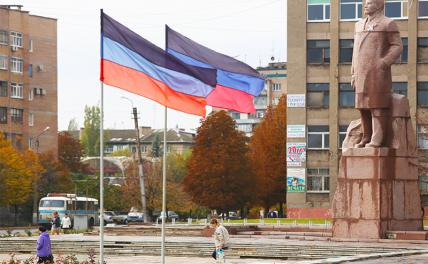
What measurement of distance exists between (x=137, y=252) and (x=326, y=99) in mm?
44698

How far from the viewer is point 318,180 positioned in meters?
81.7

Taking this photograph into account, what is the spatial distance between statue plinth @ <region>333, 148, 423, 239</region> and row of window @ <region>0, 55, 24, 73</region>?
68.6m

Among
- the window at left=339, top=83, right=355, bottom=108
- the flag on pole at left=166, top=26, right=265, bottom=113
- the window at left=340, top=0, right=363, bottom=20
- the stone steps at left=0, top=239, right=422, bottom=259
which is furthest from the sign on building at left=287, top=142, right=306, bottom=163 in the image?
the flag on pole at left=166, top=26, right=265, bottom=113

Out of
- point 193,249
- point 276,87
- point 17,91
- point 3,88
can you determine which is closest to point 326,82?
point 3,88

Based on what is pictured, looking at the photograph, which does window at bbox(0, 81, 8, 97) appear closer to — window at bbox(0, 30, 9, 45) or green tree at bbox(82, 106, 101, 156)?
window at bbox(0, 30, 9, 45)

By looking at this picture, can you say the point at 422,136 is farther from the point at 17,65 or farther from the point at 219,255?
the point at 219,255

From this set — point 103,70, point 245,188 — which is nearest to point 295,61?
point 245,188

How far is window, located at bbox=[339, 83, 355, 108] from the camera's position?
80812mm

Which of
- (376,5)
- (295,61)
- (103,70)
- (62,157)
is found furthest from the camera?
(62,157)

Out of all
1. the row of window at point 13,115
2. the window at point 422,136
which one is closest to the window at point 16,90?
the row of window at point 13,115

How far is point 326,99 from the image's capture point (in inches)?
3209

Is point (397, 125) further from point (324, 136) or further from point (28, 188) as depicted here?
point (28, 188)

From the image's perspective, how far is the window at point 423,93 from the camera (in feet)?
262

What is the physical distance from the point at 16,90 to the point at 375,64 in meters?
71.3
